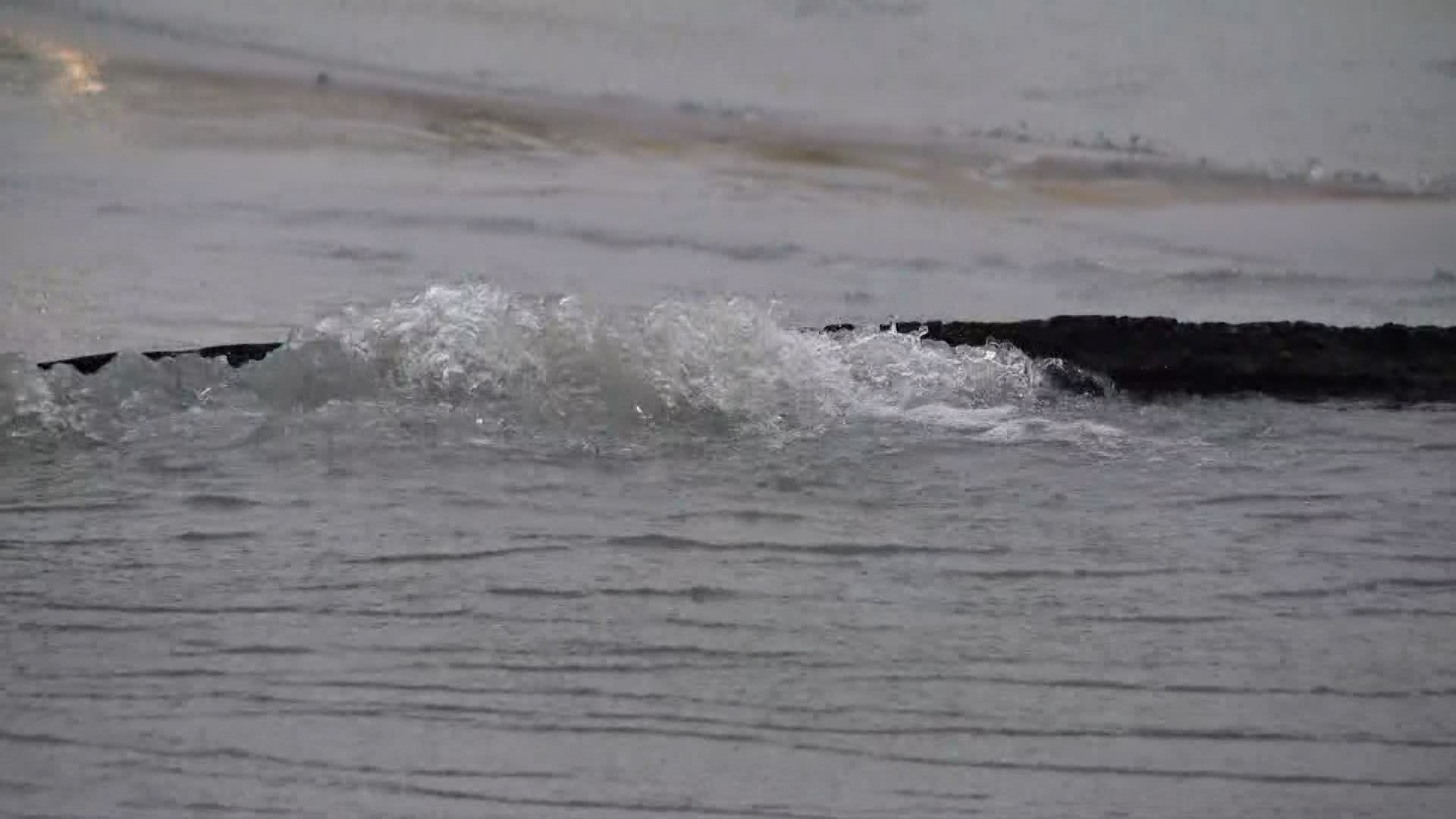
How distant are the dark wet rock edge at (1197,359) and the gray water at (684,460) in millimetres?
78

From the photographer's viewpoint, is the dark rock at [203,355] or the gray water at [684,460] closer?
the gray water at [684,460]

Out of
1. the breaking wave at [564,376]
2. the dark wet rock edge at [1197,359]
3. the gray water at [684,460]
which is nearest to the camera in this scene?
the gray water at [684,460]

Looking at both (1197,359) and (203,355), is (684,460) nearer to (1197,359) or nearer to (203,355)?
(203,355)

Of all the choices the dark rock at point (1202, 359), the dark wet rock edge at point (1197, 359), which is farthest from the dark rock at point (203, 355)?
the dark rock at point (1202, 359)

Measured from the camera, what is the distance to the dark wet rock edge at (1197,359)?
370 cm

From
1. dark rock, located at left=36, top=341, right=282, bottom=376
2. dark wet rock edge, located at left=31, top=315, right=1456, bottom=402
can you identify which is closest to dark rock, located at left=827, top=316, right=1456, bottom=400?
dark wet rock edge, located at left=31, top=315, right=1456, bottom=402

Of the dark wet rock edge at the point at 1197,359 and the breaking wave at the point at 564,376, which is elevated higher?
the dark wet rock edge at the point at 1197,359

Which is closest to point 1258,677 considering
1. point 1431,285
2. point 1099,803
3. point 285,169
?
point 1099,803

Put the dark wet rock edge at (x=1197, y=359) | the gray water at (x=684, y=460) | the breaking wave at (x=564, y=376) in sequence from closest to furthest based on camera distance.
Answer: the gray water at (x=684, y=460) < the breaking wave at (x=564, y=376) < the dark wet rock edge at (x=1197, y=359)

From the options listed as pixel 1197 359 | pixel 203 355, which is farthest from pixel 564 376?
pixel 1197 359

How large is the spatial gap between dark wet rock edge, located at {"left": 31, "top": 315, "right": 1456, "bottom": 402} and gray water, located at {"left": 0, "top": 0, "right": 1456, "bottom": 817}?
78mm

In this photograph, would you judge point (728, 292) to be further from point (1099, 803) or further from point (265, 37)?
point (265, 37)

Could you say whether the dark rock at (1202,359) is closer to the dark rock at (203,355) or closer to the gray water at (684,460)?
the gray water at (684,460)

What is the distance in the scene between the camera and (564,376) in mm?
3490
